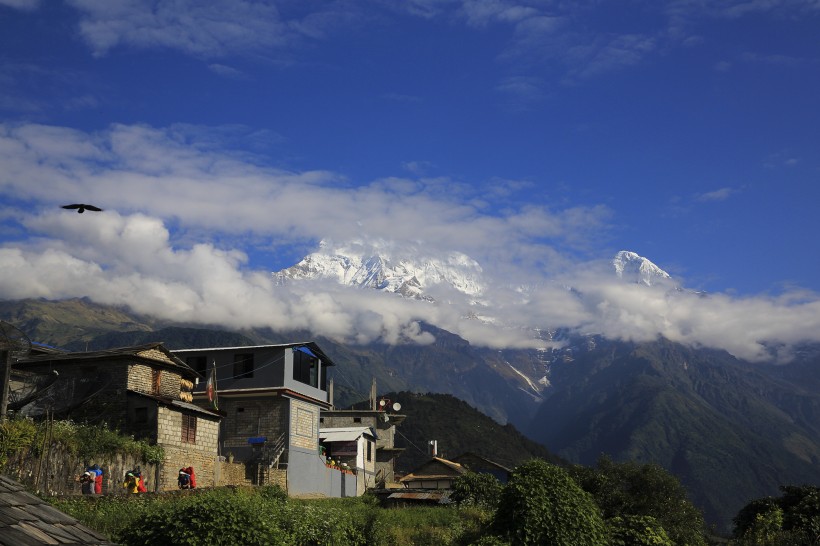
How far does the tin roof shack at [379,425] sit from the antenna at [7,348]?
140 ft

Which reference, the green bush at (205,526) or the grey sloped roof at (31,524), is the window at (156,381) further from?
the grey sloped roof at (31,524)

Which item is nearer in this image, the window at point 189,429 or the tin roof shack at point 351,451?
the window at point 189,429

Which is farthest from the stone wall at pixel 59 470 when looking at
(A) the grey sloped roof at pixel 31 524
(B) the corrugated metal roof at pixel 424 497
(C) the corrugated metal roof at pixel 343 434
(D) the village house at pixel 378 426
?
(D) the village house at pixel 378 426

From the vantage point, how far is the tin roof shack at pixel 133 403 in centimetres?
3650

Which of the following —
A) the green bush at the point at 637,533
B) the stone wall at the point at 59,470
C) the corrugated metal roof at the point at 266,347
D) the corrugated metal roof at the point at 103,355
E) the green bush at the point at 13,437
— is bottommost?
the green bush at the point at 637,533

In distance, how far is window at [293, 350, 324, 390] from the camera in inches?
1976

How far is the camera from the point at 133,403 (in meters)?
37.2

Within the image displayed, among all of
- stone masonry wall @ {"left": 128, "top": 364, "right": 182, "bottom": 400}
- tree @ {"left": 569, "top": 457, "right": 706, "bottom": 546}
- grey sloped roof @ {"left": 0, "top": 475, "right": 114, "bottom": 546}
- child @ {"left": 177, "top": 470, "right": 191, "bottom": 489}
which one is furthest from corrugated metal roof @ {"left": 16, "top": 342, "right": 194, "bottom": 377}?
grey sloped roof @ {"left": 0, "top": 475, "right": 114, "bottom": 546}

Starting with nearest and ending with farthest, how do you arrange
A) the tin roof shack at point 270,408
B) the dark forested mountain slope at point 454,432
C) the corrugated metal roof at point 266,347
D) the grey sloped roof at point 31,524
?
1. the grey sloped roof at point 31,524
2. the tin roof shack at point 270,408
3. the corrugated metal roof at point 266,347
4. the dark forested mountain slope at point 454,432

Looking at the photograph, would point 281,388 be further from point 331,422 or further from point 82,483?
point 331,422

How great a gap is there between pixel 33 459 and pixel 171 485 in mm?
9038

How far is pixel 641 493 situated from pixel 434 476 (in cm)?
2824

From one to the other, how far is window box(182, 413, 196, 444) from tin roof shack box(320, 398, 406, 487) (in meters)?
31.1

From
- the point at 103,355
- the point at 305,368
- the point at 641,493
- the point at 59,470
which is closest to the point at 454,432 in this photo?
the point at 305,368
